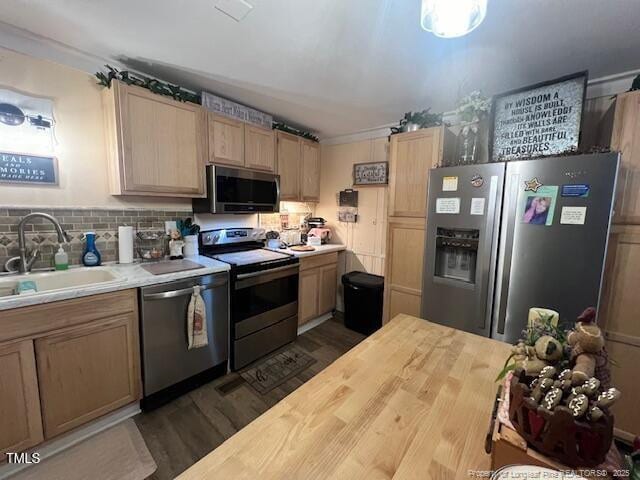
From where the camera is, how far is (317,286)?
3.12 metres

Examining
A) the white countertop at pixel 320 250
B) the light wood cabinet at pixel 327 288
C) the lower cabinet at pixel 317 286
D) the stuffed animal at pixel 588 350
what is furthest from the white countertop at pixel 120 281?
the stuffed animal at pixel 588 350

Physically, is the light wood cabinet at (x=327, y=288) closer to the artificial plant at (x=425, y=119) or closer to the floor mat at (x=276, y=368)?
the floor mat at (x=276, y=368)

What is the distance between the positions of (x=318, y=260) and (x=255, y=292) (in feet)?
3.04

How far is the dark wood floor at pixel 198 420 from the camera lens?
61.1 inches

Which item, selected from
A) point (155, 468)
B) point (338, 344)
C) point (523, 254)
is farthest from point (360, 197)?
point (155, 468)

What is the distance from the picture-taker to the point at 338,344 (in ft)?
9.29

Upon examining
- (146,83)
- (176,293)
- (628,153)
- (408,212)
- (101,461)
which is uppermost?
(146,83)

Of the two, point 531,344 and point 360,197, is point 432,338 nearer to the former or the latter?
point 531,344

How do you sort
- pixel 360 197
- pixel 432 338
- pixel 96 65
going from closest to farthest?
pixel 432 338
pixel 96 65
pixel 360 197

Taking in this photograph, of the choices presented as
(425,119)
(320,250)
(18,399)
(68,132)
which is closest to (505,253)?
(425,119)

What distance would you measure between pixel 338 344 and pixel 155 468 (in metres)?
1.75

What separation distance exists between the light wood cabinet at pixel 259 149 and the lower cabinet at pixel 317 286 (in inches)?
41.8

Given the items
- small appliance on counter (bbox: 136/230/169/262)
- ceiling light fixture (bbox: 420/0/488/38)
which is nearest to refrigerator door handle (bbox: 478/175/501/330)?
ceiling light fixture (bbox: 420/0/488/38)

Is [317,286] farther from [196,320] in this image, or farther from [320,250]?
[196,320]
